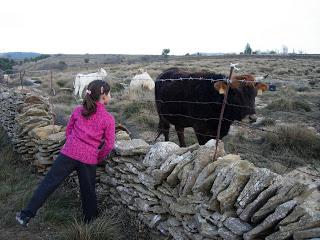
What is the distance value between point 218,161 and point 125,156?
158cm

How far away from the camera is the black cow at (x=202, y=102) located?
7.31m

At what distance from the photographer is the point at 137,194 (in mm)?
4953

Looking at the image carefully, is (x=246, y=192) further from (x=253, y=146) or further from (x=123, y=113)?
(x=123, y=113)

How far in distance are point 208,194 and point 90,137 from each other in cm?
167

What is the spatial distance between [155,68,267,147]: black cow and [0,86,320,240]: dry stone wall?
6.16 feet

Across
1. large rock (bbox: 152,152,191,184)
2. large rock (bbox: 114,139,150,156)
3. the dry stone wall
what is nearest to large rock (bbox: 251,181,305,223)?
the dry stone wall

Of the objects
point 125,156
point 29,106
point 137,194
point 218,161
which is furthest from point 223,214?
point 29,106

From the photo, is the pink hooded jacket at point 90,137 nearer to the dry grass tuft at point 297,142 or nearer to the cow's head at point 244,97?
the cow's head at point 244,97

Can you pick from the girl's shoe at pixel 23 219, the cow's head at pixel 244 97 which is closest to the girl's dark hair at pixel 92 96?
the girl's shoe at pixel 23 219

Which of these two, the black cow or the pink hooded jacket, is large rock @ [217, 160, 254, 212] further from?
the black cow

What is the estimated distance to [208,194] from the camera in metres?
3.97

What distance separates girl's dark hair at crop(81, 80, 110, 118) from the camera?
489 cm

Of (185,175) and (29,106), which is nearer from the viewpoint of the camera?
(185,175)

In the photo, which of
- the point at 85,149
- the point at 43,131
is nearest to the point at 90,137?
the point at 85,149
